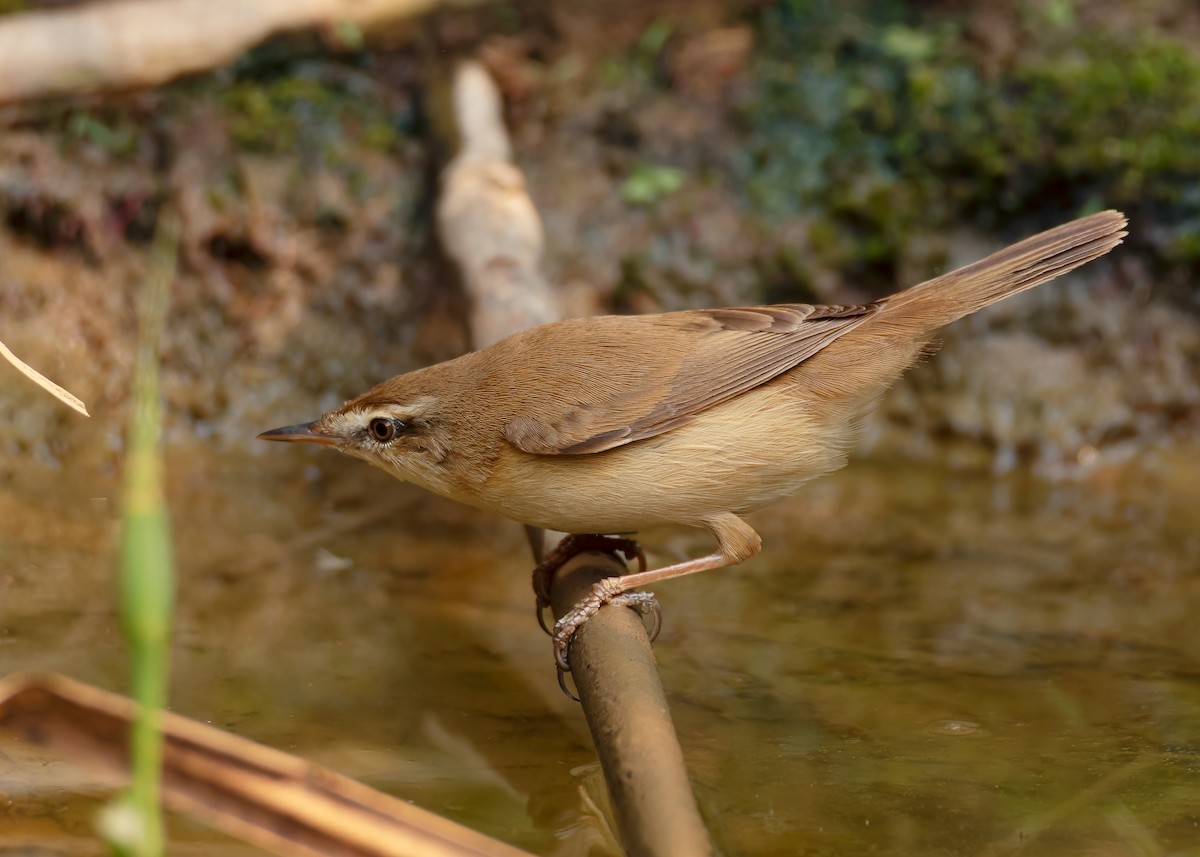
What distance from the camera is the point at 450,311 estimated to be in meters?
6.75

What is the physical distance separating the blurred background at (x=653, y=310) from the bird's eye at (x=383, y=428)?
799 mm

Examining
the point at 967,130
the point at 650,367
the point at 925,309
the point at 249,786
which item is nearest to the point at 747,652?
the point at 650,367

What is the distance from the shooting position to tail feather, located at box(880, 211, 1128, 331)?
14.5 ft

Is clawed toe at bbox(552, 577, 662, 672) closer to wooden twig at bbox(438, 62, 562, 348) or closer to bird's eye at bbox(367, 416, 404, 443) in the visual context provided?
bird's eye at bbox(367, 416, 404, 443)

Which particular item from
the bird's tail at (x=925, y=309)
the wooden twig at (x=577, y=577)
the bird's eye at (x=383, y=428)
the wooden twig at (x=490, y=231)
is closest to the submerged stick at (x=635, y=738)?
the wooden twig at (x=577, y=577)

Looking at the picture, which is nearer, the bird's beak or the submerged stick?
the submerged stick

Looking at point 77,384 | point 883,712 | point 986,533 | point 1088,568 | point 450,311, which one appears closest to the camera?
point 883,712

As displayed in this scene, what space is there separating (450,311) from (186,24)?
6.92 feet

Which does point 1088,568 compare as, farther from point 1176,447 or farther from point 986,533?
point 1176,447

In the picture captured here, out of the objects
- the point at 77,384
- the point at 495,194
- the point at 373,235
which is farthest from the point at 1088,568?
the point at 77,384

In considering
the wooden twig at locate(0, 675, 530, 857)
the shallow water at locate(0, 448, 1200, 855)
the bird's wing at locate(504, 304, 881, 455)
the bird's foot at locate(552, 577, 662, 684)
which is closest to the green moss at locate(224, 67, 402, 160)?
the shallow water at locate(0, 448, 1200, 855)

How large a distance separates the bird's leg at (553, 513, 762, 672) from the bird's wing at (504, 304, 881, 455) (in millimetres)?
429

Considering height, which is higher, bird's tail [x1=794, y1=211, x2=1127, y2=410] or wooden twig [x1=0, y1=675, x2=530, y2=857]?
bird's tail [x1=794, y1=211, x2=1127, y2=410]

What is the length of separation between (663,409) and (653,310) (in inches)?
108
